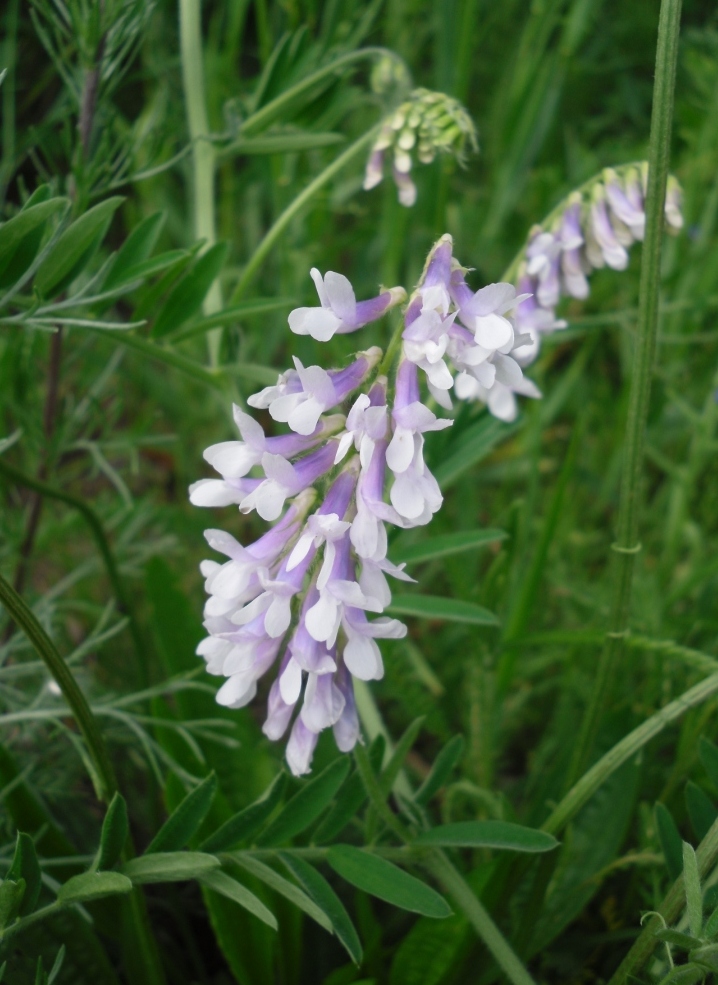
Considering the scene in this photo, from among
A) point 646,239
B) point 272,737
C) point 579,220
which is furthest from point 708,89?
point 272,737

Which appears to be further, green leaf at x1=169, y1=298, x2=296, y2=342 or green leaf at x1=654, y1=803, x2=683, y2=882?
green leaf at x1=169, y1=298, x2=296, y2=342

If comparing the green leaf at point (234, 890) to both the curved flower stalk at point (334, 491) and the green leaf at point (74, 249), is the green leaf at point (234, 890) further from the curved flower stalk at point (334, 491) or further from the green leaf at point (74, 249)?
the green leaf at point (74, 249)

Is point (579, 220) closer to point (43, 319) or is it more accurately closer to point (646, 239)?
point (646, 239)

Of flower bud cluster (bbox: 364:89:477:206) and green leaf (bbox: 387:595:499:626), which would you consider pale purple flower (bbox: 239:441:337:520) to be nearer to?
green leaf (bbox: 387:595:499:626)

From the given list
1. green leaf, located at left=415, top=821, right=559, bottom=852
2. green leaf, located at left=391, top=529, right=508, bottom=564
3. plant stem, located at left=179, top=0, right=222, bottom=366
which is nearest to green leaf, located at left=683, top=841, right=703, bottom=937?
green leaf, located at left=415, top=821, right=559, bottom=852

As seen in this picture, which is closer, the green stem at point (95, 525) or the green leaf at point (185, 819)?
the green leaf at point (185, 819)

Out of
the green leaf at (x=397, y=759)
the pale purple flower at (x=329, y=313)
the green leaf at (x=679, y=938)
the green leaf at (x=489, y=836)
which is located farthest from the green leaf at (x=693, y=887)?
the pale purple flower at (x=329, y=313)
